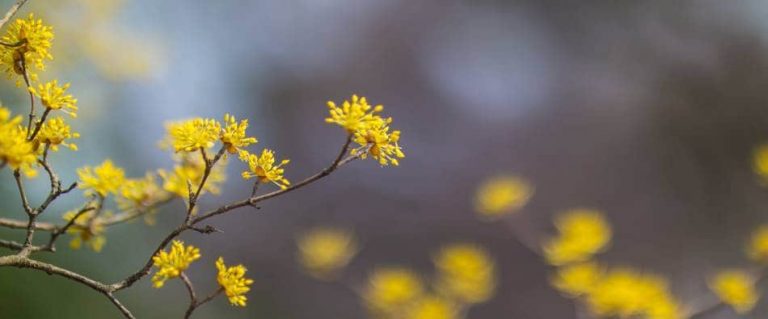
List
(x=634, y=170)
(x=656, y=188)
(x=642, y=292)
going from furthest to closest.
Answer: (x=634, y=170)
(x=656, y=188)
(x=642, y=292)

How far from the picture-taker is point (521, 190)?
1453 millimetres

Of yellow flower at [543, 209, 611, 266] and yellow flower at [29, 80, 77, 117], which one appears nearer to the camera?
yellow flower at [29, 80, 77, 117]

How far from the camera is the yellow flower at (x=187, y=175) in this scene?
73cm

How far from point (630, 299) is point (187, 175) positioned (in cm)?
69

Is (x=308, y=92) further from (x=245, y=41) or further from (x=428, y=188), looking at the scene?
(x=428, y=188)

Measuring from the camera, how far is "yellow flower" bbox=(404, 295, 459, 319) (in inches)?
50.0

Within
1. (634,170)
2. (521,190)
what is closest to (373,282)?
(521,190)

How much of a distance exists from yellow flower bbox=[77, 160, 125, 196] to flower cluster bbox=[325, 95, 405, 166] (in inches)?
9.1

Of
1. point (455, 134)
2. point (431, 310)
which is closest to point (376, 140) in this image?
point (431, 310)

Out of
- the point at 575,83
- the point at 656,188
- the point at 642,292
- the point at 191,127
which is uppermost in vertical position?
→ the point at 575,83

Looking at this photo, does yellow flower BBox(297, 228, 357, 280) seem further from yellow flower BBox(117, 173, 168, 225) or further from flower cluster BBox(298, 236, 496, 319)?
yellow flower BBox(117, 173, 168, 225)

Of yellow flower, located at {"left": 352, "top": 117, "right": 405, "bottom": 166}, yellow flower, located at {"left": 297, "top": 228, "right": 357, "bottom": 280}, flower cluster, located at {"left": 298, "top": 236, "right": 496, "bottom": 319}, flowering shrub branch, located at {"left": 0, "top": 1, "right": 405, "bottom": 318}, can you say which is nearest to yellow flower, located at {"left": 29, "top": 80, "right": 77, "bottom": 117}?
flowering shrub branch, located at {"left": 0, "top": 1, "right": 405, "bottom": 318}

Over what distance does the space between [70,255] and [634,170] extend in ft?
8.88

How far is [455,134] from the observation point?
4691mm
